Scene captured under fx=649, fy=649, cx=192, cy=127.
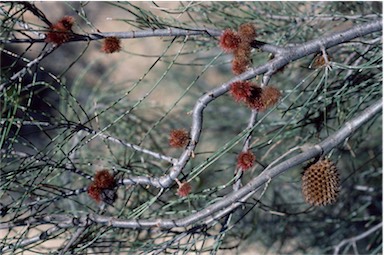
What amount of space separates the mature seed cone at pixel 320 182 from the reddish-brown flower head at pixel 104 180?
26 cm

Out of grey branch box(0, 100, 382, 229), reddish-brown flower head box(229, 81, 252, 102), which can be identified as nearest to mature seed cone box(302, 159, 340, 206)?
grey branch box(0, 100, 382, 229)

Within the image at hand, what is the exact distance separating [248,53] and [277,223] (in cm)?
106

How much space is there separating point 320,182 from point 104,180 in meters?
0.28

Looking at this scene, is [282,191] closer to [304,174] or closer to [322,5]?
[322,5]

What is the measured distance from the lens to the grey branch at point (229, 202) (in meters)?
0.79

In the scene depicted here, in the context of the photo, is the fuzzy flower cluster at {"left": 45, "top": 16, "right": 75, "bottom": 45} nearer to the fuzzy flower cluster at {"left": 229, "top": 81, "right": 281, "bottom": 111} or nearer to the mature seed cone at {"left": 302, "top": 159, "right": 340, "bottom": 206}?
the fuzzy flower cluster at {"left": 229, "top": 81, "right": 281, "bottom": 111}

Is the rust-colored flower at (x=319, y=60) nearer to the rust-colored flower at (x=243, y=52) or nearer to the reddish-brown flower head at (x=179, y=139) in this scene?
the rust-colored flower at (x=243, y=52)

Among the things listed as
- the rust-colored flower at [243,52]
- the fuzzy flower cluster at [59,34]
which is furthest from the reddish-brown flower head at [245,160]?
the fuzzy flower cluster at [59,34]

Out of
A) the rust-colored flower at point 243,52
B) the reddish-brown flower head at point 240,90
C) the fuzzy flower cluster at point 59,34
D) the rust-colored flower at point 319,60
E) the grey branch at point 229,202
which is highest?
the rust-colored flower at point 319,60

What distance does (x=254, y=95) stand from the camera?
85 cm

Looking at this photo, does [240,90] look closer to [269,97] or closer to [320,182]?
[269,97]

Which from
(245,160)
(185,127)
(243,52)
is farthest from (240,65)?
(185,127)

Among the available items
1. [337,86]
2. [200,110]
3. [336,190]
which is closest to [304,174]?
[336,190]

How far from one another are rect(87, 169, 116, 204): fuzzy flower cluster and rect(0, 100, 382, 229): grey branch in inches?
1.2
